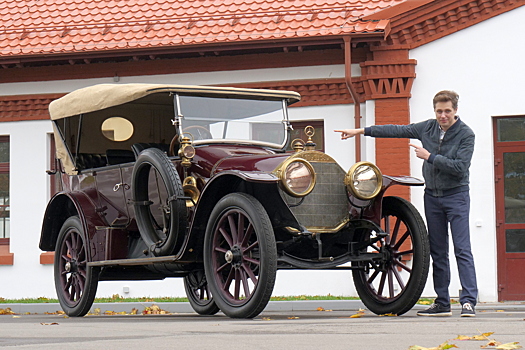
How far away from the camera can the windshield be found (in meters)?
8.60

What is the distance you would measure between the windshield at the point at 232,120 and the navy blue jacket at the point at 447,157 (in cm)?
158

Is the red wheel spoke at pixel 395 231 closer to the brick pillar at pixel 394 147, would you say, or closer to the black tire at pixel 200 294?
the black tire at pixel 200 294

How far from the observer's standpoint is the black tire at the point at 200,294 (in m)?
9.48

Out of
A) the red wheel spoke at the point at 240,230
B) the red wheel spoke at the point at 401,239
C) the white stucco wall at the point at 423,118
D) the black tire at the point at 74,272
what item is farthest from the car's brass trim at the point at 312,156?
the white stucco wall at the point at 423,118

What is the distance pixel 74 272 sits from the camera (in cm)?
958

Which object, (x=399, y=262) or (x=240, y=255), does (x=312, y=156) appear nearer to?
(x=240, y=255)

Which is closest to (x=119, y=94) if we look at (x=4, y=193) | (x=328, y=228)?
(x=328, y=228)

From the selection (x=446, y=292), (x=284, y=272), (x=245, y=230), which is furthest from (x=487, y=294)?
(x=245, y=230)

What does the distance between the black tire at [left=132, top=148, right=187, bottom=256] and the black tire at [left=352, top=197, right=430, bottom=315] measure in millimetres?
1486

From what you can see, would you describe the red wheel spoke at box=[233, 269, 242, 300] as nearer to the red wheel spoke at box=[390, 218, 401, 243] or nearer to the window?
the red wheel spoke at box=[390, 218, 401, 243]

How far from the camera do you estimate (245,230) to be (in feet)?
24.3

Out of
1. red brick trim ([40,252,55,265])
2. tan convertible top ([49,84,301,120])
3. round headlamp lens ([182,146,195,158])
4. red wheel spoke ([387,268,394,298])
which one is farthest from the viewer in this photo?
red brick trim ([40,252,55,265])

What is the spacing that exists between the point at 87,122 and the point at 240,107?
1.80 m

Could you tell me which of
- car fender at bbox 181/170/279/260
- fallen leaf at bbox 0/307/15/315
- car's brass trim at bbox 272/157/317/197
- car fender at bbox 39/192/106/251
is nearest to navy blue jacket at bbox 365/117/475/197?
car's brass trim at bbox 272/157/317/197
